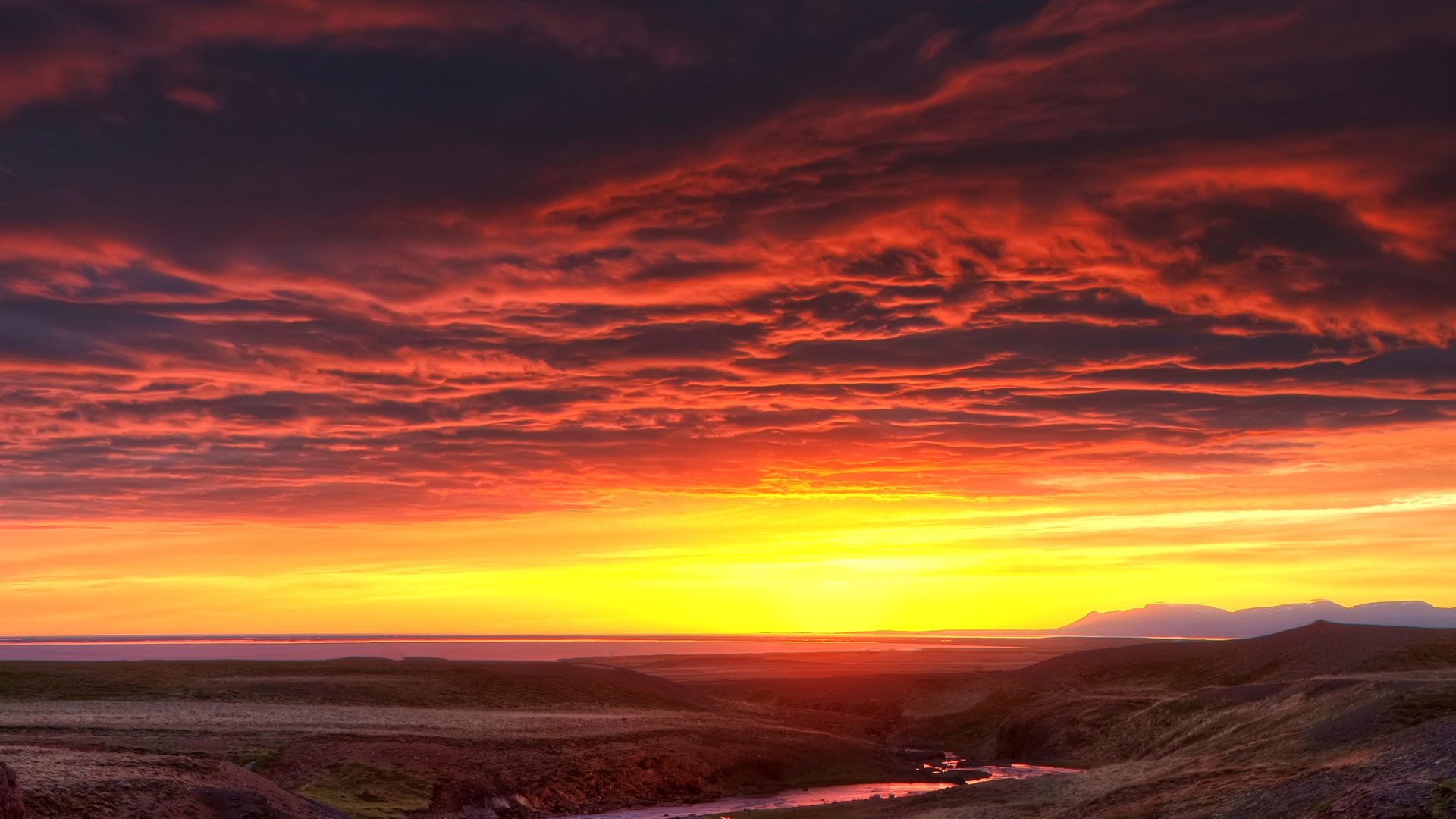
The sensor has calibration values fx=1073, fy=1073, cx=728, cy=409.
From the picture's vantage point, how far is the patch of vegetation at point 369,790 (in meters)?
48.4

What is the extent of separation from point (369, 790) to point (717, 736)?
3004cm

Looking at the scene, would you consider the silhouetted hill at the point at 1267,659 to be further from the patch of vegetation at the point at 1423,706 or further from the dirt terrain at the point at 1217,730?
the patch of vegetation at the point at 1423,706

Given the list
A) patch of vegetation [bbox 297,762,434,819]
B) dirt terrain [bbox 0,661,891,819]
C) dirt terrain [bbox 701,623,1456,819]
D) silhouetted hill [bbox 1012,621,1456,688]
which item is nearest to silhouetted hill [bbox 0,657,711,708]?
dirt terrain [bbox 0,661,891,819]

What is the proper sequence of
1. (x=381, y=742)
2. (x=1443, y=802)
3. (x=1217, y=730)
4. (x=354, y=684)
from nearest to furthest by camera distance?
(x=1443, y=802), (x=1217, y=730), (x=381, y=742), (x=354, y=684)

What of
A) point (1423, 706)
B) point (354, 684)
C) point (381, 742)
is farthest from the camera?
point (354, 684)

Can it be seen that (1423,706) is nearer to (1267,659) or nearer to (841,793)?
(841,793)

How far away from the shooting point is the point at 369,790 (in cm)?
5125

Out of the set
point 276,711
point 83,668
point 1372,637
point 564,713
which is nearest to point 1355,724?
point 1372,637

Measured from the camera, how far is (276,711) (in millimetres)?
76312

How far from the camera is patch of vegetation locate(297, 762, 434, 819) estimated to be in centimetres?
4844

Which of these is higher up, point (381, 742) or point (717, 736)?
point (381, 742)

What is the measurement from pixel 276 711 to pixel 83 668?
107ft

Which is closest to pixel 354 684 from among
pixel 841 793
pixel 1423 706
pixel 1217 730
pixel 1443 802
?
pixel 841 793

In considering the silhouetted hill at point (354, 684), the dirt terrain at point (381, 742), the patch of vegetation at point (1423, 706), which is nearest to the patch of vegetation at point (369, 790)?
the dirt terrain at point (381, 742)
